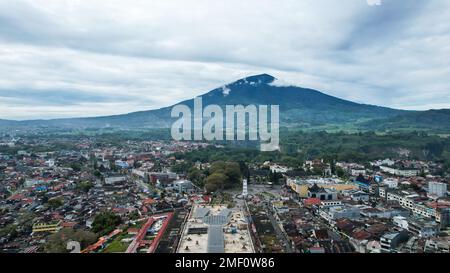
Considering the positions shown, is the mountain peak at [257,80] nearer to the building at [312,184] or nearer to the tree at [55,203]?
the building at [312,184]

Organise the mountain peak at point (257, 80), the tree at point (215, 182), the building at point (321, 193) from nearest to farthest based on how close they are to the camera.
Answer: the building at point (321, 193)
the tree at point (215, 182)
the mountain peak at point (257, 80)

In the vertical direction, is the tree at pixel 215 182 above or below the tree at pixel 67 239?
above

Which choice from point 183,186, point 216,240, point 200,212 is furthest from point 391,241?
point 183,186

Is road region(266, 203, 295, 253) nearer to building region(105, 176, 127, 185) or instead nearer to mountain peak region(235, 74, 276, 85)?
building region(105, 176, 127, 185)

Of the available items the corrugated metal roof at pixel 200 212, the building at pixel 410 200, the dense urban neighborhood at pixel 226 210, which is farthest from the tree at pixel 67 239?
the building at pixel 410 200

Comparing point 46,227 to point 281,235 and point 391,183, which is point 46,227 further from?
point 391,183

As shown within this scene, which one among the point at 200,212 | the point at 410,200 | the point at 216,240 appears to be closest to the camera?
the point at 216,240
